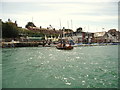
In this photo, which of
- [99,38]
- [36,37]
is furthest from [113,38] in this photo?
[36,37]

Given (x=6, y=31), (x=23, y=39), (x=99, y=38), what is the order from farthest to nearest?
(x=99, y=38)
(x=23, y=39)
(x=6, y=31)

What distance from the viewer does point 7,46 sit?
7138 centimetres

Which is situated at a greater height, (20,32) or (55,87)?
(20,32)

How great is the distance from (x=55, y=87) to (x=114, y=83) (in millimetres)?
4259

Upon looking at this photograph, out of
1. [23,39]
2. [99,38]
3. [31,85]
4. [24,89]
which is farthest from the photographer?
[99,38]

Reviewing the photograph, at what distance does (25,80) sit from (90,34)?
354 ft

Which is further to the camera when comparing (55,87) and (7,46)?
(7,46)

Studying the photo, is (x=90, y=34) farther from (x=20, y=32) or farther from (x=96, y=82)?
(x=96, y=82)

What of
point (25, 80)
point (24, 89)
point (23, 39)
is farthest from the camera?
point (23, 39)

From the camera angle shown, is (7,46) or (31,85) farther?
(7,46)

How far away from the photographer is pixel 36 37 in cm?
8912

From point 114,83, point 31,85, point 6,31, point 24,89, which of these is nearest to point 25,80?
point 31,85

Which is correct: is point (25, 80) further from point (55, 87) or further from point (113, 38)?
point (113, 38)

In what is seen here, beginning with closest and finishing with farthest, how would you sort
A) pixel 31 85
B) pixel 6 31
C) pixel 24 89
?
pixel 24 89 < pixel 31 85 < pixel 6 31
